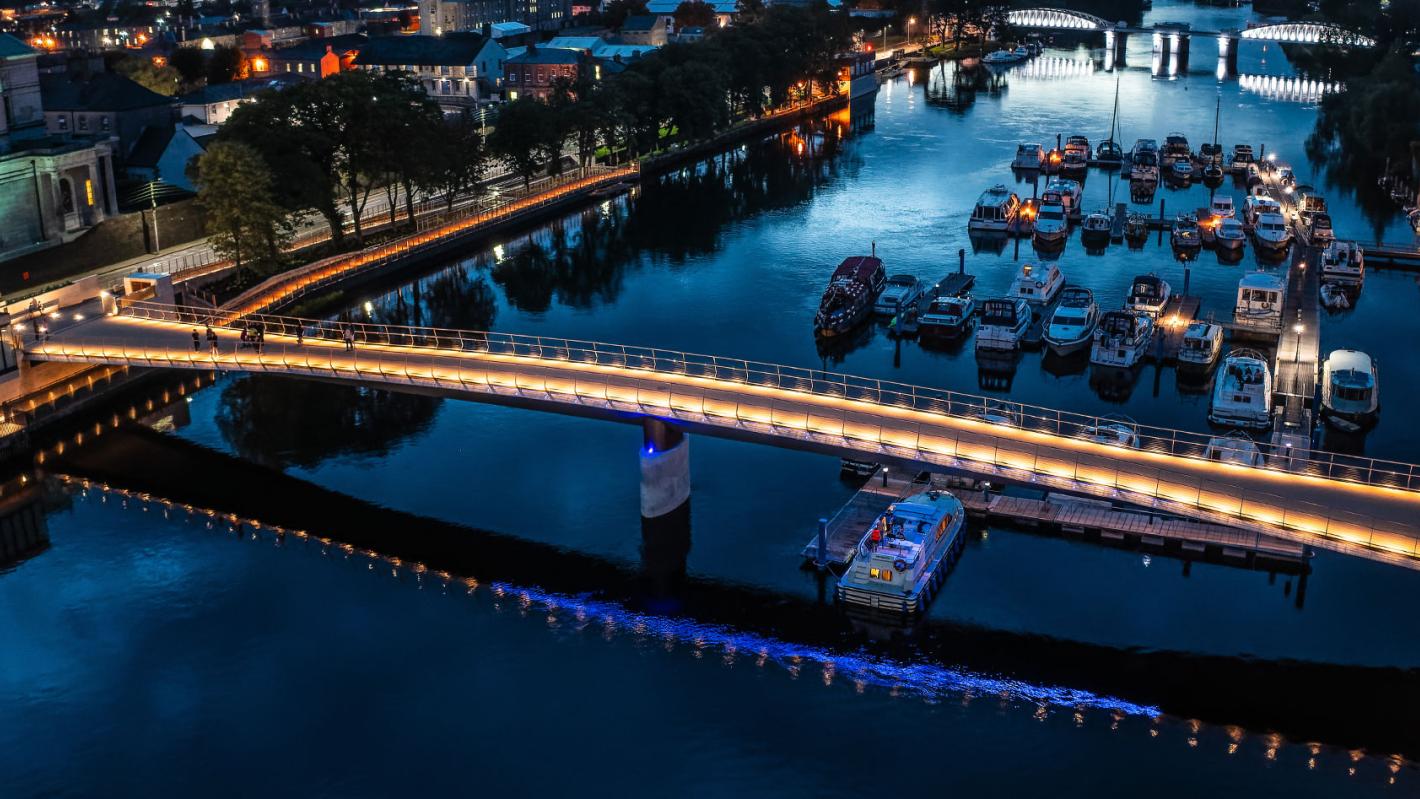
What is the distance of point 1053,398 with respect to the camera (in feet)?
161

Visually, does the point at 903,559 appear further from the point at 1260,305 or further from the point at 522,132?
the point at 522,132

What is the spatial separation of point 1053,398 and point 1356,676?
18.5 meters

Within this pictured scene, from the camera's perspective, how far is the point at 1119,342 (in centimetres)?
5128

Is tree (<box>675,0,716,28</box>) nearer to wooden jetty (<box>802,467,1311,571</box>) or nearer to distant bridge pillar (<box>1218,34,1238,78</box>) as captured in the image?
distant bridge pillar (<box>1218,34,1238,78</box>)

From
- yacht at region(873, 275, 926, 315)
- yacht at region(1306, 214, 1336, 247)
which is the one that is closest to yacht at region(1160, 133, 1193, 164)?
yacht at region(1306, 214, 1336, 247)

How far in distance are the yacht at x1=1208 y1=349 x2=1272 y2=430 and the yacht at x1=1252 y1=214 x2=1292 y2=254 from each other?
73.2 feet

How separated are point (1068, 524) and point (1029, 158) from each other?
182 ft

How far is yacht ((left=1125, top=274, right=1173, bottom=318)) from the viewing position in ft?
181

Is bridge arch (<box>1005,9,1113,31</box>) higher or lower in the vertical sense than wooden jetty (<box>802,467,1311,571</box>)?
higher

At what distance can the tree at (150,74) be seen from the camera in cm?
10062

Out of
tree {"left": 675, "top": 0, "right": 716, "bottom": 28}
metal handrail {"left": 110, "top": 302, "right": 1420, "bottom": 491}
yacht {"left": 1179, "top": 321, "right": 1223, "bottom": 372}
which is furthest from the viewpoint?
tree {"left": 675, "top": 0, "right": 716, "bottom": 28}

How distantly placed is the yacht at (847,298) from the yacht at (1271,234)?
20150 mm

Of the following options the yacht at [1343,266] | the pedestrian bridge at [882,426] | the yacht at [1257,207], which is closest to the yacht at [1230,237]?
the yacht at [1257,207]

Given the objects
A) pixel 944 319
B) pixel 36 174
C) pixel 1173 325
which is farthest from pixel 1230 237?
pixel 36 174
